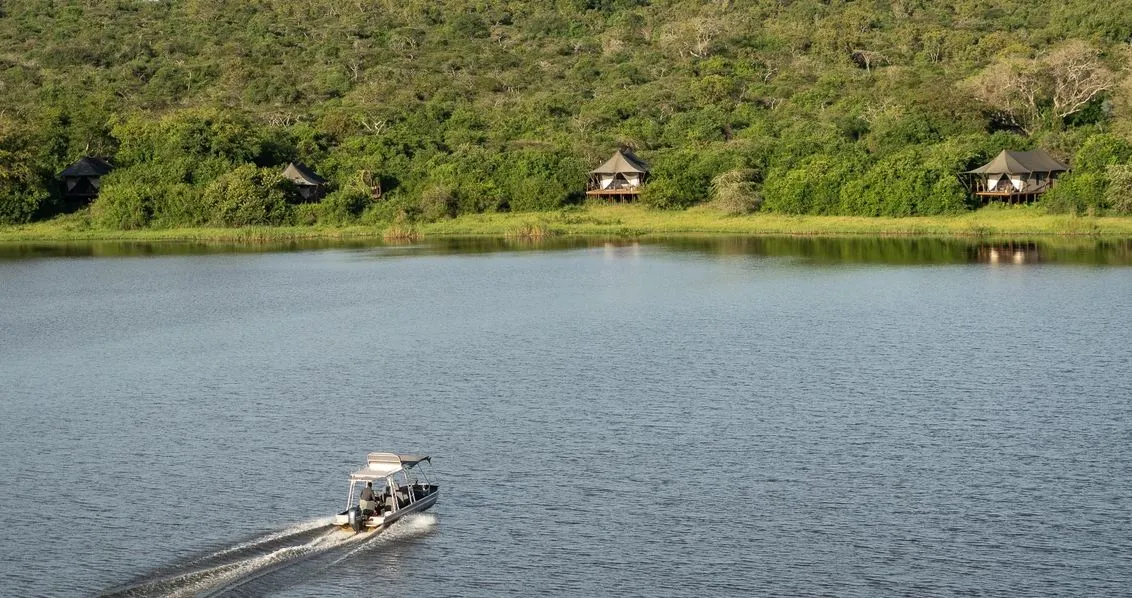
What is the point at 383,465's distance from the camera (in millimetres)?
29312

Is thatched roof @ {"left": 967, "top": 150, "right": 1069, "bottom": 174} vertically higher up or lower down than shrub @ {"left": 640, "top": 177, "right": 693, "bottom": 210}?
higher up

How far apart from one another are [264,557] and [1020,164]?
234 ft

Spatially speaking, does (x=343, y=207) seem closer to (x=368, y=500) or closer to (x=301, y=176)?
(x=301, y=176)

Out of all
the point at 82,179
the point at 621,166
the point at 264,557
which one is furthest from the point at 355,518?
the point at 82,179

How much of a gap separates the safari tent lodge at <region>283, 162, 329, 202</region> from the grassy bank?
542 centimetres

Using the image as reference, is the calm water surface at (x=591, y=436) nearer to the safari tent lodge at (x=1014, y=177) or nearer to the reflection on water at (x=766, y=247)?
the reflection on water at (x=766, y=247)

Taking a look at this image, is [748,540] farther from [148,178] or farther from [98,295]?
[148,178]

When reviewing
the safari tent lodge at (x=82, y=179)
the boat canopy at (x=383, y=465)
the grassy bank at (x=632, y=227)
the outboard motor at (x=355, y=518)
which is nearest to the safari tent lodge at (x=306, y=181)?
the grassy bank at (x=632, y=227)

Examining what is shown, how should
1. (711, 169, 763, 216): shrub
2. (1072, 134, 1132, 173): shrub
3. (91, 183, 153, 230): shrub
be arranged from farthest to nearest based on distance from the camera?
(91, 183, 153, 230): shrub < (711, 169, 763, 216): shrub < (1072, 134, 1132, 173): shrub

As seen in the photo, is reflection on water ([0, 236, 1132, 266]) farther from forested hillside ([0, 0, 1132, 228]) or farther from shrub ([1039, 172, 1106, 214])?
forested hillside ([0, 0, 1132, 228])

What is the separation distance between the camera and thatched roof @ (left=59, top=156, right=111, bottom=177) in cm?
10069

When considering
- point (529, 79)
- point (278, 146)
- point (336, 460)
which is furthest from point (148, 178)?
point (336, 460)

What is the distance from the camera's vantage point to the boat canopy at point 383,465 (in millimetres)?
28875

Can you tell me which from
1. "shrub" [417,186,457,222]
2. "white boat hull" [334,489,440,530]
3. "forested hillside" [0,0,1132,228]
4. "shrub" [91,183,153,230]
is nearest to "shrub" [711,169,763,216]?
"forested hillside" [0,0,1132,228]
